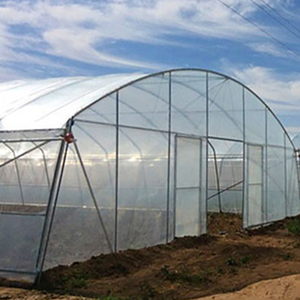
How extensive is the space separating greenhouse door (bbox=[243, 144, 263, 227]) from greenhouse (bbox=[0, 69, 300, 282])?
2.3 inches

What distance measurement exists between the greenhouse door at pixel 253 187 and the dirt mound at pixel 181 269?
193 centimetres

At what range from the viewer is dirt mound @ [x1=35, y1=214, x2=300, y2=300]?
8570 mm

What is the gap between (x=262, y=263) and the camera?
437 inches

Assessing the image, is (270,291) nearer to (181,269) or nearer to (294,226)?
(181,269)

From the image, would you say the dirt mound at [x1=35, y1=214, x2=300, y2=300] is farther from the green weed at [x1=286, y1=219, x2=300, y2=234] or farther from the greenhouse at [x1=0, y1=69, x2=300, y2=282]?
the green weed at [x1=286, y1=219, x2=300, y2=234]

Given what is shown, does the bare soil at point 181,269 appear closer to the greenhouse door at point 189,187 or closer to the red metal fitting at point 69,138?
the greenhouse door at point 189,187

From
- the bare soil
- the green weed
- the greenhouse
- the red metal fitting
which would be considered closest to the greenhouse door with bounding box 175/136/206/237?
the greenhouse

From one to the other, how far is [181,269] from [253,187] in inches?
262

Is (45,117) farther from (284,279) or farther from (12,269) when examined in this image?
(284,279)

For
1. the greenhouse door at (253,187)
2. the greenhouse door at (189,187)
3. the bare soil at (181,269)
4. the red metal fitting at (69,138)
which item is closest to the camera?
the bare soil at (181,269)

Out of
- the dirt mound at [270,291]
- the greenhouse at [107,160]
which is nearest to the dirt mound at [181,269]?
the dirt mound at [270,291]

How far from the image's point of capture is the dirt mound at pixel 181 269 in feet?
28.1

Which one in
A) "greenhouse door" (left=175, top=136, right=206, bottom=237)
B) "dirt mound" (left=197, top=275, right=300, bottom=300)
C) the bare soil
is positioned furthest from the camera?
"greenhouse door" (left=175, top=136, right=206, bottom=237)


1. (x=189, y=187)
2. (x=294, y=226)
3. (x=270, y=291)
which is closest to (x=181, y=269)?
(x=270, y=291)
